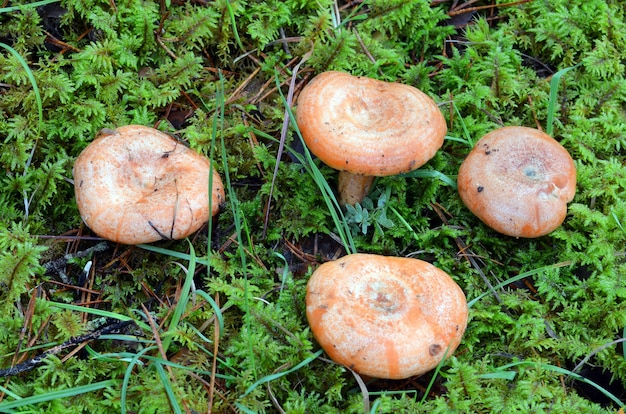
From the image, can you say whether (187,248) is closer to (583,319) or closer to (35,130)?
(35,130)

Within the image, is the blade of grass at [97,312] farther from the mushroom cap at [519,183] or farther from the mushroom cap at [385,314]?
the mushroom cap at [519,183]

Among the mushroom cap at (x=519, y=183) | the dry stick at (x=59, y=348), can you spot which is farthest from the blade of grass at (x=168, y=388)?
the mushroom cap at (x=519, y=183)

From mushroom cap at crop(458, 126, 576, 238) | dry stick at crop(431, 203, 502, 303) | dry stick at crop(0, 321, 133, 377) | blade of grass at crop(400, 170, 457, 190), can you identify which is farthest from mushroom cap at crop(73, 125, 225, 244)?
mushroom cap at crop(458, 126, 576, 238)

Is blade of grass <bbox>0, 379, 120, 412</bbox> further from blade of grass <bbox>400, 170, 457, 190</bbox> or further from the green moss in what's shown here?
blade of grass <bbox>400, 170, 457, 190</bbox>

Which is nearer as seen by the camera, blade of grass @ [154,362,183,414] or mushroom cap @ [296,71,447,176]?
blade of grass @ [154,362,183,414]

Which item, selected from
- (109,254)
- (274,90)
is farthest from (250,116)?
(109,254)

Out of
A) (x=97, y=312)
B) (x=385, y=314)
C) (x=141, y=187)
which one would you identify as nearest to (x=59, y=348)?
(x=97, y=312)
